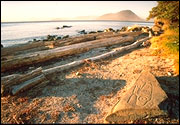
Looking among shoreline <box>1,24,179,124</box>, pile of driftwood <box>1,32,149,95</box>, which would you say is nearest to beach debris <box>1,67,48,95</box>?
pile of driftwood <box>1,32,149,95</box>

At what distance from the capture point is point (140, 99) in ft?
16.8

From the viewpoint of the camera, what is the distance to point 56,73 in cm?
844

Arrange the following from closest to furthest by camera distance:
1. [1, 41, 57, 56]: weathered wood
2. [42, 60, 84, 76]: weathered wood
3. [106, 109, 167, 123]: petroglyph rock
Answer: [106, 109, 167, 123]: petroglyph rock, [42, 60, 84, 76]: weathered wood, [1, 41, 57, 56]: weathered wood

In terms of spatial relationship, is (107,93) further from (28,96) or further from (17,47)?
(17,47)

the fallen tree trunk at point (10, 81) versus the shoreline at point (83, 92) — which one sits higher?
the fallen tree trunk at point (10, 81)

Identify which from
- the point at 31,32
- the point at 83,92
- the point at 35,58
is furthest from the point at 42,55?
the point at 31,32

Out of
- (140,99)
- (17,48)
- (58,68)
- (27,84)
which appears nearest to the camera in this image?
(140,99)

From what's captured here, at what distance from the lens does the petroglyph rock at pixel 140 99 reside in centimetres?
470

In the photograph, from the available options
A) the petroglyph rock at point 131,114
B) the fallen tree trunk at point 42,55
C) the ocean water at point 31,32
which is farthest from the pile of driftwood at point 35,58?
the ocean water at point 31,32

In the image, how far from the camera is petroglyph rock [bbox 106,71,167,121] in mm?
4699

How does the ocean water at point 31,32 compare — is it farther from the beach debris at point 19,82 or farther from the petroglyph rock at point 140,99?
the petroglyph rock at point 140,99

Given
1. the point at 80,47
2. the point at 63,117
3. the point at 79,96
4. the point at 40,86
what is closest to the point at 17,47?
the point at 80,47

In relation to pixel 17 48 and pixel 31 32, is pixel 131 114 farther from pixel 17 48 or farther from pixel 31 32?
pixel 31 32

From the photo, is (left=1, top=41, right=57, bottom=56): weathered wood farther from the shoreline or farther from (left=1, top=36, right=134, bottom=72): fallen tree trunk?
the shoreline
